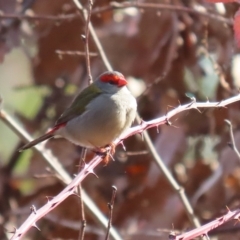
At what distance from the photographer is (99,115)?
3.98 meters

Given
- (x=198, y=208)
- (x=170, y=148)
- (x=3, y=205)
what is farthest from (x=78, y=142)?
(x=3, y=205)

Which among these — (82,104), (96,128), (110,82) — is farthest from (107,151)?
(110,82)

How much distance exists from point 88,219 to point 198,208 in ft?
3.07

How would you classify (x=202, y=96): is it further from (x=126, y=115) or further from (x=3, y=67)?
(x=3, y=67)

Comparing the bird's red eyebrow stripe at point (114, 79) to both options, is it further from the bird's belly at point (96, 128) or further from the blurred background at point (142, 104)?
the blurred background at point (142, 104)

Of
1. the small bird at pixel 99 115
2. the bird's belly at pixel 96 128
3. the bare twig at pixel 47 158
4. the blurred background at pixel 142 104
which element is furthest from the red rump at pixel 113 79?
the blurred background at pixel 142 104

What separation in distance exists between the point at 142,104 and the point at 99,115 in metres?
1.68

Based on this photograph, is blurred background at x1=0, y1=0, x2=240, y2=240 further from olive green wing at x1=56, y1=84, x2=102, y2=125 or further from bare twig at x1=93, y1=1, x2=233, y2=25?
olive green wing at x1=56, y1=84, x2=102, y2=125

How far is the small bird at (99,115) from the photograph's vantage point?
389 cm

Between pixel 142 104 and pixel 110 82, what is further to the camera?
pixel 142 104

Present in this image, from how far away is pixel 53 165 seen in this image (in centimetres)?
428

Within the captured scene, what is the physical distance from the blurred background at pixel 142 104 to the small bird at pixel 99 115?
0.92m

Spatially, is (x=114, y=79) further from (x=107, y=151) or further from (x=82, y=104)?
(x=107, y=151)

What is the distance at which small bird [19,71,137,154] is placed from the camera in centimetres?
389
